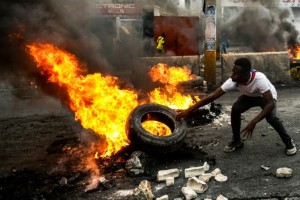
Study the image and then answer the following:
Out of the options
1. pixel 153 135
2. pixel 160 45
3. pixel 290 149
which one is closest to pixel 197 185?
pixel 153 135

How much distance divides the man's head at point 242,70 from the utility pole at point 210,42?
766 cm

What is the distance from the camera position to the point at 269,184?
193 inches

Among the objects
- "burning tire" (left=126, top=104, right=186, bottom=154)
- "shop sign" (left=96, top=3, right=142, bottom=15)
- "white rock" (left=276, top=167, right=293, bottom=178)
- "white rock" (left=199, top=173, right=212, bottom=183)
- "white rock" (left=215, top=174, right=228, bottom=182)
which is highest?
"shop sign" (left=96, top=3, right=142, bottom=15)

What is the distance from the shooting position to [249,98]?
234 inches

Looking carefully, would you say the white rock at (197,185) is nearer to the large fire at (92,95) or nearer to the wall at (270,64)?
the large fire at (92,95)

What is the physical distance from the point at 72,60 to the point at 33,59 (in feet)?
2.73

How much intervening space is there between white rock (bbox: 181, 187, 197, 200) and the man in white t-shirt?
1.21 metres

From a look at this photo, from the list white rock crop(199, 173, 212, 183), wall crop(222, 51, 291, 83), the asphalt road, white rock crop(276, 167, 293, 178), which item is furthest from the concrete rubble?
wall crop(222, 51, 291, 83)

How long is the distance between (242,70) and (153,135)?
1.84 metres

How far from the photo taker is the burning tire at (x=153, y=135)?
5.74m

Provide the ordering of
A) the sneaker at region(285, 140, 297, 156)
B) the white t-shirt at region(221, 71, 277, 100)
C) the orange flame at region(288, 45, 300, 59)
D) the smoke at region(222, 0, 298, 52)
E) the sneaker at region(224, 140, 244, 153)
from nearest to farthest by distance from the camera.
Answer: the white t-shirt at region(221, 71, 277, 100) < the sneaker at region(285, 140, 297, 156) < the sneaker at region(224, 140, 244, 153) < the orange flame at region(288, 45, 300, 59) < the smoke at region(222, 0, 298, 52)

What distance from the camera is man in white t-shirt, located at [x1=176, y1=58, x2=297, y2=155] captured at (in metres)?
5.39

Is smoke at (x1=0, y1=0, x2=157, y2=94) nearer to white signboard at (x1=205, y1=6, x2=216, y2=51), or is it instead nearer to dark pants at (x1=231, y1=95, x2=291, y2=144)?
dark pants at (x1=231, y1=95, x2=291, y2=144)

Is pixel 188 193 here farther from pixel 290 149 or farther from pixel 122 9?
pixel 122 9
